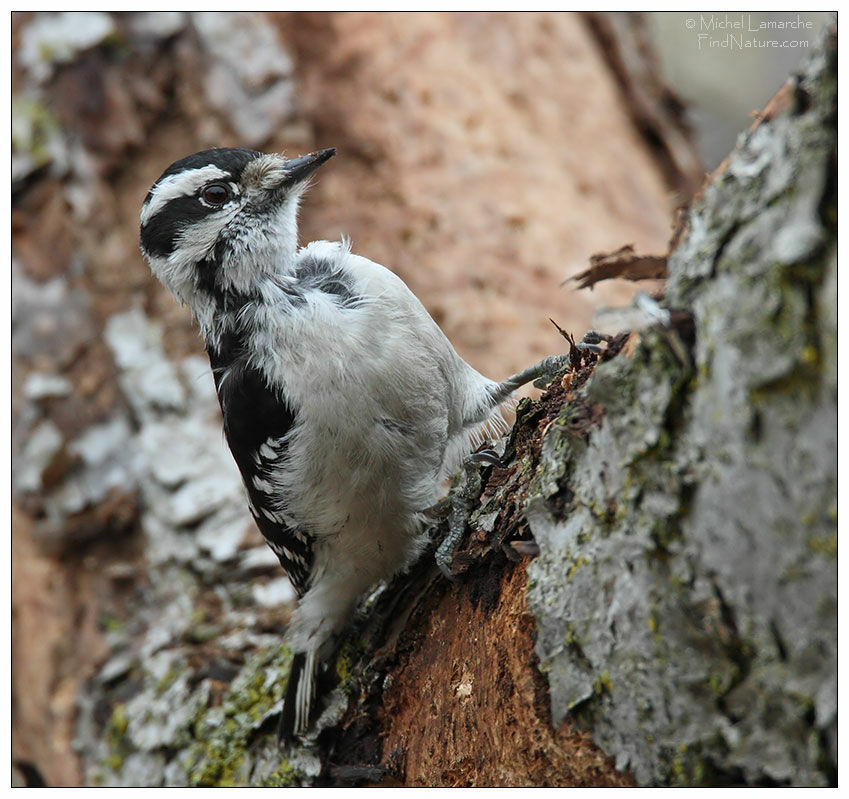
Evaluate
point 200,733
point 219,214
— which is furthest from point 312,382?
point 200,733

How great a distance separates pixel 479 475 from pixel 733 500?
1229 mm

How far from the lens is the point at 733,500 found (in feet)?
4.59

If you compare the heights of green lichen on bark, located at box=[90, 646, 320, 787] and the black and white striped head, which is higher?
the black and white striped head

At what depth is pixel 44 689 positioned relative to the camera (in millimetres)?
4000

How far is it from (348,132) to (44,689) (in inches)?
130

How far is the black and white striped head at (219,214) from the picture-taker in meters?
3.07

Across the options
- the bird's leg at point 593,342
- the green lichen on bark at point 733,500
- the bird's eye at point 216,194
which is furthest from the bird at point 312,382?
the green lichen on bark at point 733,500

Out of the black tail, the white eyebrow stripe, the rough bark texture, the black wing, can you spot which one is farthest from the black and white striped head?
the black tail

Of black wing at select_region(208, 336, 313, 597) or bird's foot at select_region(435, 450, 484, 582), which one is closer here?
bird's foot at select_region(435, 450, 484, 582)

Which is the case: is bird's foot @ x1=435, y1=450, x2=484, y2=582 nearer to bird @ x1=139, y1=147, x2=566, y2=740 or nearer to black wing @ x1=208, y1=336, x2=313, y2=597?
bird @ x1=139, y1=147, x2=566, y2=740

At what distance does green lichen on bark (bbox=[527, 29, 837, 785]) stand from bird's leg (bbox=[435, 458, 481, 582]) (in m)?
0.78

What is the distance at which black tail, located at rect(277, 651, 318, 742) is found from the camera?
114 inches
